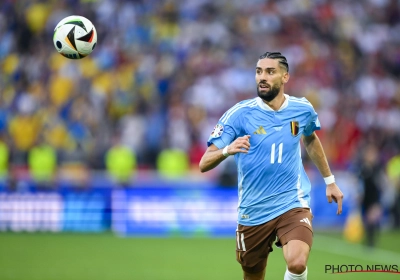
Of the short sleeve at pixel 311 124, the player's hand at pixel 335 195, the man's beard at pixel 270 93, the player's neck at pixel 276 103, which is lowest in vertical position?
the player's hand at pixel 335 195

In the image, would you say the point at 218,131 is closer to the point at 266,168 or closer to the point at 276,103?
the point at 266,168

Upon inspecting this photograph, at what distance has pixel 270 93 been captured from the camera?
7.40 meters

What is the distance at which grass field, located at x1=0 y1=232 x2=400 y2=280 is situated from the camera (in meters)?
11.6

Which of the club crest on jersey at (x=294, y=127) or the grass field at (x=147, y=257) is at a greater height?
the club crest on jersey at (x=294, y=127)

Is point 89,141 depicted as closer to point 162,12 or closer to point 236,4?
point 162,12

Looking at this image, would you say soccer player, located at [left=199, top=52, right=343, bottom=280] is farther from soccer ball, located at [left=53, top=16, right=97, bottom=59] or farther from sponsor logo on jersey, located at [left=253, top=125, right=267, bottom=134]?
soccer ball, located at [left=53, top=16, right=97, bottom=59]

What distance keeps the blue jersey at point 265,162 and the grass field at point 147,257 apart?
4120mm

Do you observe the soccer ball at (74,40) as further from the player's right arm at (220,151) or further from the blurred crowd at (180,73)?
the blurred crowd at (180,73)

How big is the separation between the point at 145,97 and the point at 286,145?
43.2ft

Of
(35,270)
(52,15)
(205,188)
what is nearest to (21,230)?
(205,188)

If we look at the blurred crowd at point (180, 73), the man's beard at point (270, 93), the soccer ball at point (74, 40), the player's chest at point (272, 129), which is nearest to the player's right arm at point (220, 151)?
the player's chest at point (272, 129)

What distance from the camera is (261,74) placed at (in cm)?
741

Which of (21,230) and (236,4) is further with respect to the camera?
(236,4)

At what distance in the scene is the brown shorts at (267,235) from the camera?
23.6 feet
